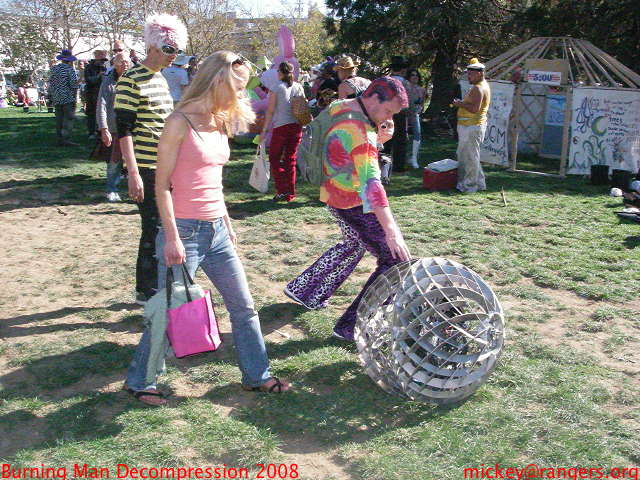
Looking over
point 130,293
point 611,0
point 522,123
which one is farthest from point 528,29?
point 130,293

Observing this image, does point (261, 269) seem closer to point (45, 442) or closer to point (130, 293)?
point (130, 293)

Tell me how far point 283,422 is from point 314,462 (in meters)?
0.40

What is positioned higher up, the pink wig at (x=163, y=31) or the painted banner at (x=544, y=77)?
the painted banner at (x=544, y=77)

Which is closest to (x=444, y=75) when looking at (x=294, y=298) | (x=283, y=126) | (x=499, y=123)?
(x=499, y=123)

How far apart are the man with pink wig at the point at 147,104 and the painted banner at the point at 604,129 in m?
8.72

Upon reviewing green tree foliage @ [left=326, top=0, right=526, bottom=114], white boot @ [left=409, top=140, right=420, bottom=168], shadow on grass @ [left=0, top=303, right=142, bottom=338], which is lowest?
shadow on grass @ [left=0, top=303, right=142, bottom=338]

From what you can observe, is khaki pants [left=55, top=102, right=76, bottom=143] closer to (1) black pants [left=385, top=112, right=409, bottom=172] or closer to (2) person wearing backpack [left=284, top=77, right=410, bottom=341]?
(1) black pants [left=385, top=112, right=409, bottom=172]

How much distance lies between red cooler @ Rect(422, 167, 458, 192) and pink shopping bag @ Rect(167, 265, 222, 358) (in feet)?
22.4

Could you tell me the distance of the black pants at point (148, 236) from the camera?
4359 mm

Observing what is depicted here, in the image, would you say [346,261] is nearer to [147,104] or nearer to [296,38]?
[147,104]

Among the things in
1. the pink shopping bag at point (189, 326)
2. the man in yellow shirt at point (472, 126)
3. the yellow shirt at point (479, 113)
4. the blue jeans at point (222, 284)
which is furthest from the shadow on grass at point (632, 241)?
the pink shopping bag at point (189, 326)

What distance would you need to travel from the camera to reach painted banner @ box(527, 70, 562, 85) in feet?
38.3

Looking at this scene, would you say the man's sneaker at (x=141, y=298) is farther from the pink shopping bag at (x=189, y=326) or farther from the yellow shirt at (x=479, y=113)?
the yellow shirt at (x=479, y=113)

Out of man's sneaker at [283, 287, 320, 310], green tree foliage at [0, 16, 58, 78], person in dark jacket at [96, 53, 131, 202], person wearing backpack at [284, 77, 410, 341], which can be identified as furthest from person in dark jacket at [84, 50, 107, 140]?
green tree foliage at [0, 16, 58, 78]
